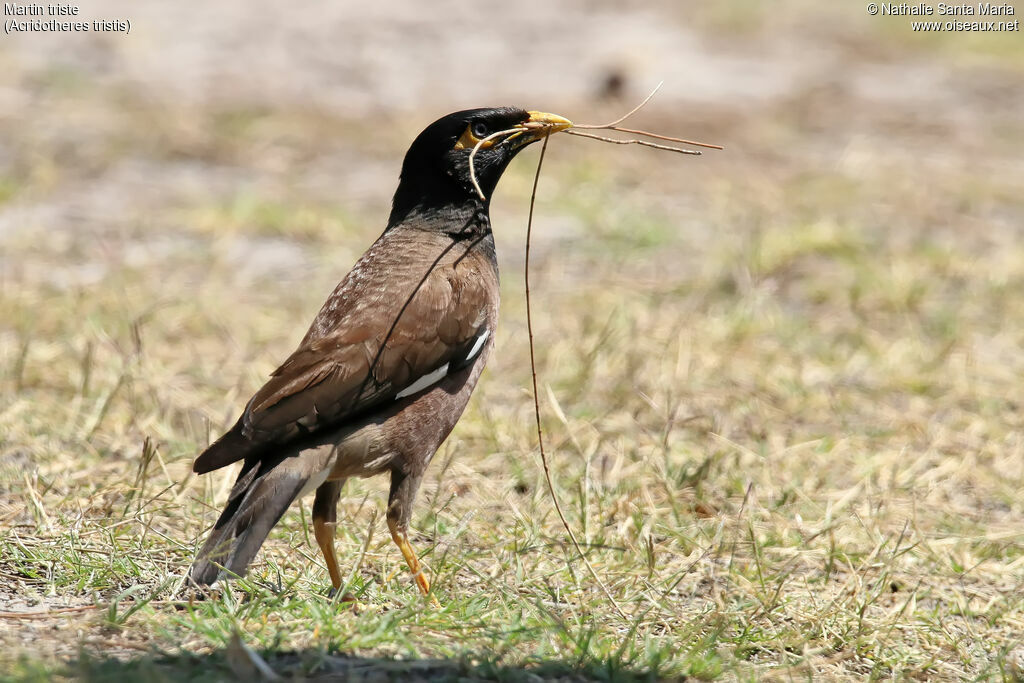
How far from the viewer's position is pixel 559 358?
6945 mm

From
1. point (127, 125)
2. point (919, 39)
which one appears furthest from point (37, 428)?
point (919, 39)

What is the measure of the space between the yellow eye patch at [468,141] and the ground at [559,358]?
1450mm

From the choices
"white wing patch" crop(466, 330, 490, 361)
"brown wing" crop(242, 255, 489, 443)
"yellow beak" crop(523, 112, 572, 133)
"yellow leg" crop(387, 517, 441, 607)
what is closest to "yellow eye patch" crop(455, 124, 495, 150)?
"yellow beak" crop(523, 112, 572, 133)

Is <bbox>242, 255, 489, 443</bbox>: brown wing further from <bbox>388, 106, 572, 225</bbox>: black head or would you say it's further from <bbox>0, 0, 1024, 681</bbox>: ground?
<bbox>0, 0, 1024, 681</bbox>: ground

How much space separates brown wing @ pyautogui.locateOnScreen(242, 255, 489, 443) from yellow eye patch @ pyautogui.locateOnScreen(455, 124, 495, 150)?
60 centimetres

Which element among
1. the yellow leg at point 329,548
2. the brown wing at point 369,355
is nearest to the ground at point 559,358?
the yellow leg at point 329,548

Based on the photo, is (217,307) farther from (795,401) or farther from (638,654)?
(638,654)

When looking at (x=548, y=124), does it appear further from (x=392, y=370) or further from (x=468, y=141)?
(x=392, y=370)

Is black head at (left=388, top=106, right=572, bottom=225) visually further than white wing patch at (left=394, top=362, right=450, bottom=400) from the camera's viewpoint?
Yes

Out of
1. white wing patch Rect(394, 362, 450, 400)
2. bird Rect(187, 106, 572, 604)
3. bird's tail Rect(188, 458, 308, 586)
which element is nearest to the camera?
bird's tail Rect(188, 458, 308, 586)

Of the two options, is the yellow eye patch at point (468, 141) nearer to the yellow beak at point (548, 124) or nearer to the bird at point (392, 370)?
the bird at point (392, 370)

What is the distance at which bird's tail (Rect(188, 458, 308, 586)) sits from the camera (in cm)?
372

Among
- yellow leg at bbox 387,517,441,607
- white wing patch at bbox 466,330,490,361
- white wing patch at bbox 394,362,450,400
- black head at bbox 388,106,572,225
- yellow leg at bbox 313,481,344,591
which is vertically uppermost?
black head at bbox 388,106,572,225

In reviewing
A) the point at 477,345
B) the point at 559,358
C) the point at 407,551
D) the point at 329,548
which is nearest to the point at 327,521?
the point at 329,548
